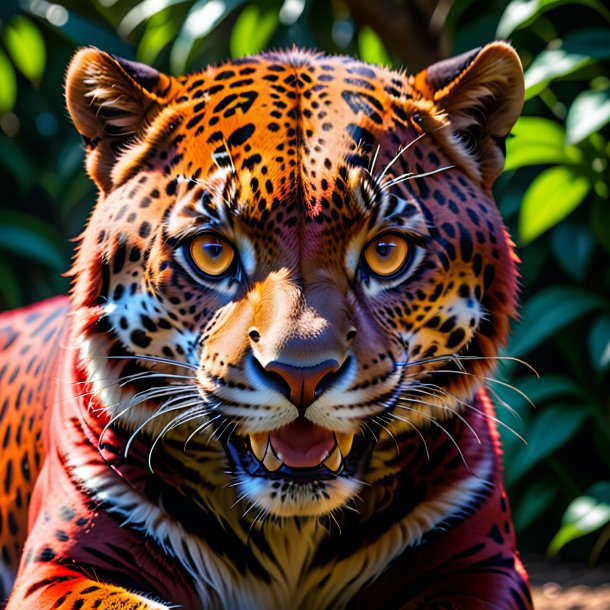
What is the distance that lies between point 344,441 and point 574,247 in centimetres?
245

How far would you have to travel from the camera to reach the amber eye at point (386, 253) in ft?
7.50

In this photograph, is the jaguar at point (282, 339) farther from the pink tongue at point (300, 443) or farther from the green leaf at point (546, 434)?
the green leaf at point (546, 434)

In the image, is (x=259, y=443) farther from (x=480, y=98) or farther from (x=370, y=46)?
(x=370, y=46)

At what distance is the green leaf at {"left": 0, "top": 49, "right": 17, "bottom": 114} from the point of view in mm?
6105

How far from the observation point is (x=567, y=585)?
4.03 meters

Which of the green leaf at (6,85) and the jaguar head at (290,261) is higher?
the green leaf at (6,85)

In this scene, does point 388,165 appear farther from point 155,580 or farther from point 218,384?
point 155,580

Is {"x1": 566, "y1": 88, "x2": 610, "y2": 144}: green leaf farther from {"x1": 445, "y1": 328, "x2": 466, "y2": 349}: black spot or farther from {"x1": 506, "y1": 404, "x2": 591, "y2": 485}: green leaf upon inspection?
{"x1": 445, "y1": 328, "x2": 466, "y2": 349}: black spot

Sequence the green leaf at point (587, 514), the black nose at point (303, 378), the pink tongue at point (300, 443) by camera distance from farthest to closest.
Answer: the green leaf at point (587, 514), the pink tongue at point (300, 443), the black nose at point (303, 378)

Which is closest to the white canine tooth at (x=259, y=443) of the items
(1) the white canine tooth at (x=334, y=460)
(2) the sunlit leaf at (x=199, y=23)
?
(1) the white canine tooth at (x=334, y=460)

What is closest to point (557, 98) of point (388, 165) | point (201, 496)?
point (388, 165)

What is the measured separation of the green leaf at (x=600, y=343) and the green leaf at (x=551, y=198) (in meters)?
0.45

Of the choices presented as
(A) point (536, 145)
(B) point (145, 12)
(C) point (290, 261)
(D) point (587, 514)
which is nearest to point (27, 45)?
(B) point (145, 12)

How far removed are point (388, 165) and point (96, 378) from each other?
0.83 metres
